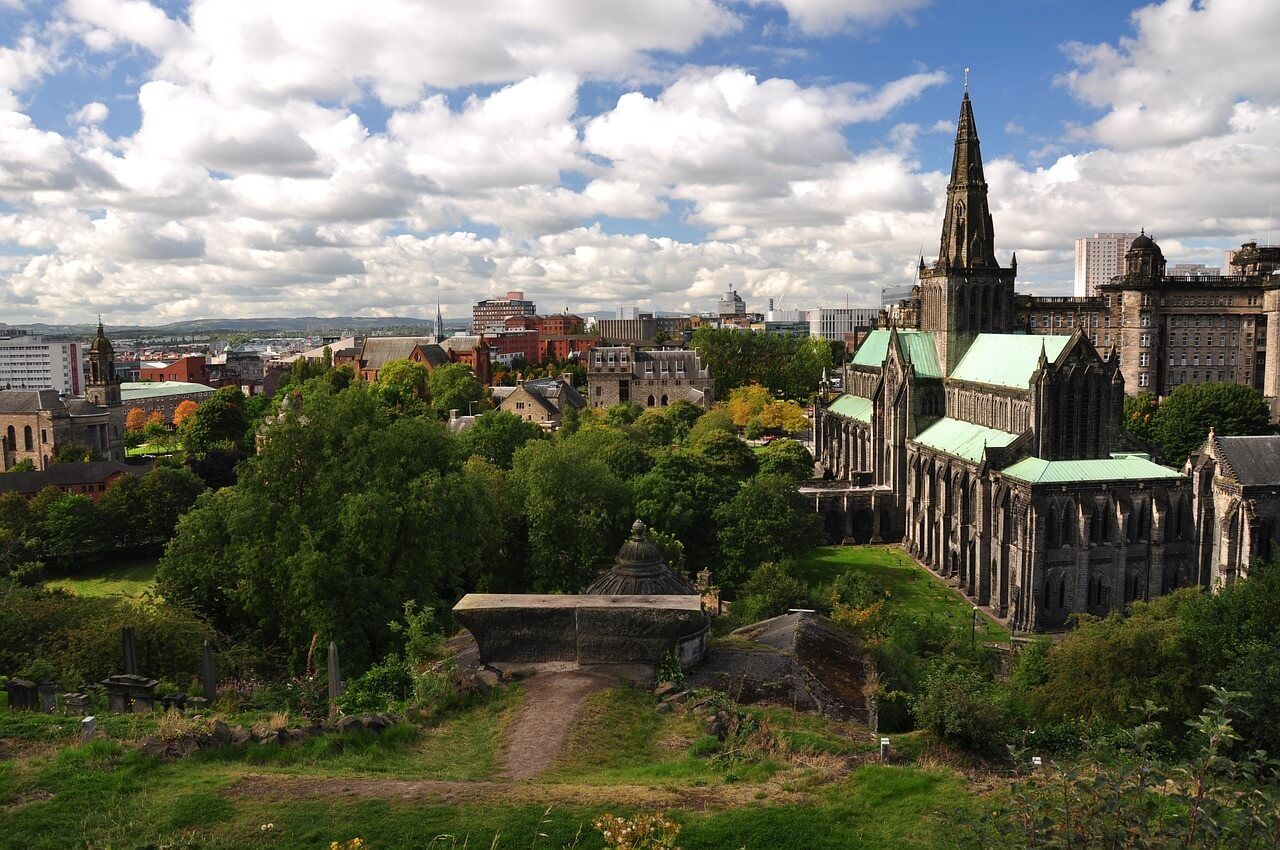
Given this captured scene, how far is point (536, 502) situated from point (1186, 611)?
26.3 metres

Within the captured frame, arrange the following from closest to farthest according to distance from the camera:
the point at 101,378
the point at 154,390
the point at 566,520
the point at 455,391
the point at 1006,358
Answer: the point at 566,520 → the point at 1006,358 → the point at 101,378 → the point at 455,391 → the point at 154,390

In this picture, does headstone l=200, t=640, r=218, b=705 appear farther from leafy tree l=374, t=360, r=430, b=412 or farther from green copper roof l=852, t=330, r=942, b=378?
leafy tree l=374, t=360, r=430, b=412

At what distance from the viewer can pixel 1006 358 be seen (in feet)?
178

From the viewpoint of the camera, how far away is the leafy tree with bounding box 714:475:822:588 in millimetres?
46688

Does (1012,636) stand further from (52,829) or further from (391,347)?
(391,347)

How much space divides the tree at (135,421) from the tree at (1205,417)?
115 metres

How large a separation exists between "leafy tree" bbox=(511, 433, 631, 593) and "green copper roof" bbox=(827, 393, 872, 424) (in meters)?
32.9

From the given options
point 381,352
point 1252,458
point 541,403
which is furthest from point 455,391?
point 1252,458

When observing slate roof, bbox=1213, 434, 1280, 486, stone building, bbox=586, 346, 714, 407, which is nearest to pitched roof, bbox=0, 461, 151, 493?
stone building, bbox=586, 346, 714, 407

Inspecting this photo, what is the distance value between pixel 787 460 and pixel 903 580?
54.2 feet

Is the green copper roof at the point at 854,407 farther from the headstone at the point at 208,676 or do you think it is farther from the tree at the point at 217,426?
the headstone at the point at 208,676

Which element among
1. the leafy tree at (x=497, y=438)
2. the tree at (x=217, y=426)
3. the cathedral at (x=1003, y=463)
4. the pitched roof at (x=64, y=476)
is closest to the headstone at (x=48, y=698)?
the cathedral at (x=1003, y=463)

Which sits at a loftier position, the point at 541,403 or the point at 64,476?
the point at 541,403

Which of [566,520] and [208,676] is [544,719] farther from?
[566,520]
